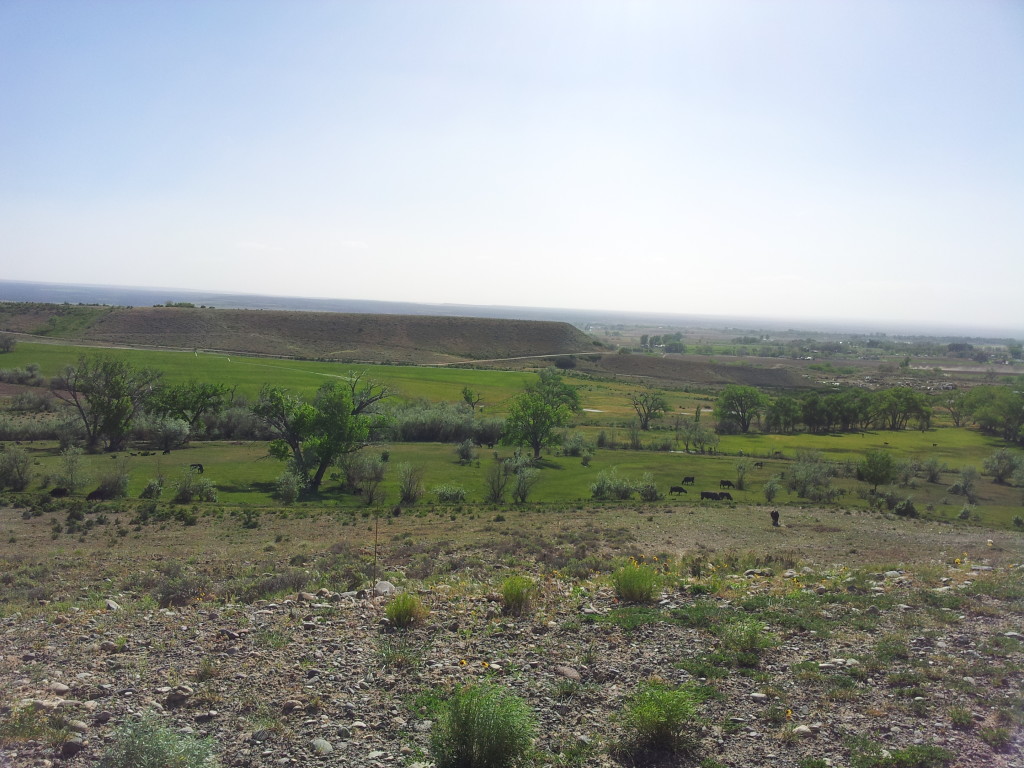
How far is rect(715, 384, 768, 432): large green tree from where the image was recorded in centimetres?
8269

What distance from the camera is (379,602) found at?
13055mm

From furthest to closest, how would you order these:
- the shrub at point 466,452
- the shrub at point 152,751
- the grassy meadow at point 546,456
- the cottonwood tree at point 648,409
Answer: the cottonwood tree at point 648,409, the shrub at point 466,452, the grassy meadow at point 546,456, the shrub at point 152,751

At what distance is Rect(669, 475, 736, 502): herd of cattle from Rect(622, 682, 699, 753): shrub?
3057 centimetres

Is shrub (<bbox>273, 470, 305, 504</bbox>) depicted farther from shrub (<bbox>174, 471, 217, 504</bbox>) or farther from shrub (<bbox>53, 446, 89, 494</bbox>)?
shrub (<bbox>53, 446, 89, 494</bbox>)

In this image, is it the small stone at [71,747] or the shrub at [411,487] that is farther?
the shrub at [411,487]

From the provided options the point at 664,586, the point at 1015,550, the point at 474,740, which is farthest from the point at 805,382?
the point at 474,740

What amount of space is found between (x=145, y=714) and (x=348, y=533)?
18145mm

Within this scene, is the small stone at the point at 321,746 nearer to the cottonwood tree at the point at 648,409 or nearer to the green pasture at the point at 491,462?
the green pasture at the point at 491,462

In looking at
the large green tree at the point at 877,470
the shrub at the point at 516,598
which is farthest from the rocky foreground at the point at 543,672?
the large green tree at the point at 877,470

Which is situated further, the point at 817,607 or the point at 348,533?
the point at 348,533

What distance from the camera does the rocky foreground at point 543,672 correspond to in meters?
7.56

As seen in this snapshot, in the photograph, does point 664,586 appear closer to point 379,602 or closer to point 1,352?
point 379,602

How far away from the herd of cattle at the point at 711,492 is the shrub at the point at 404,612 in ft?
93.4

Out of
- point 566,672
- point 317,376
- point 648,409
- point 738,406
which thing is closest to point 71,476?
point 566,672
